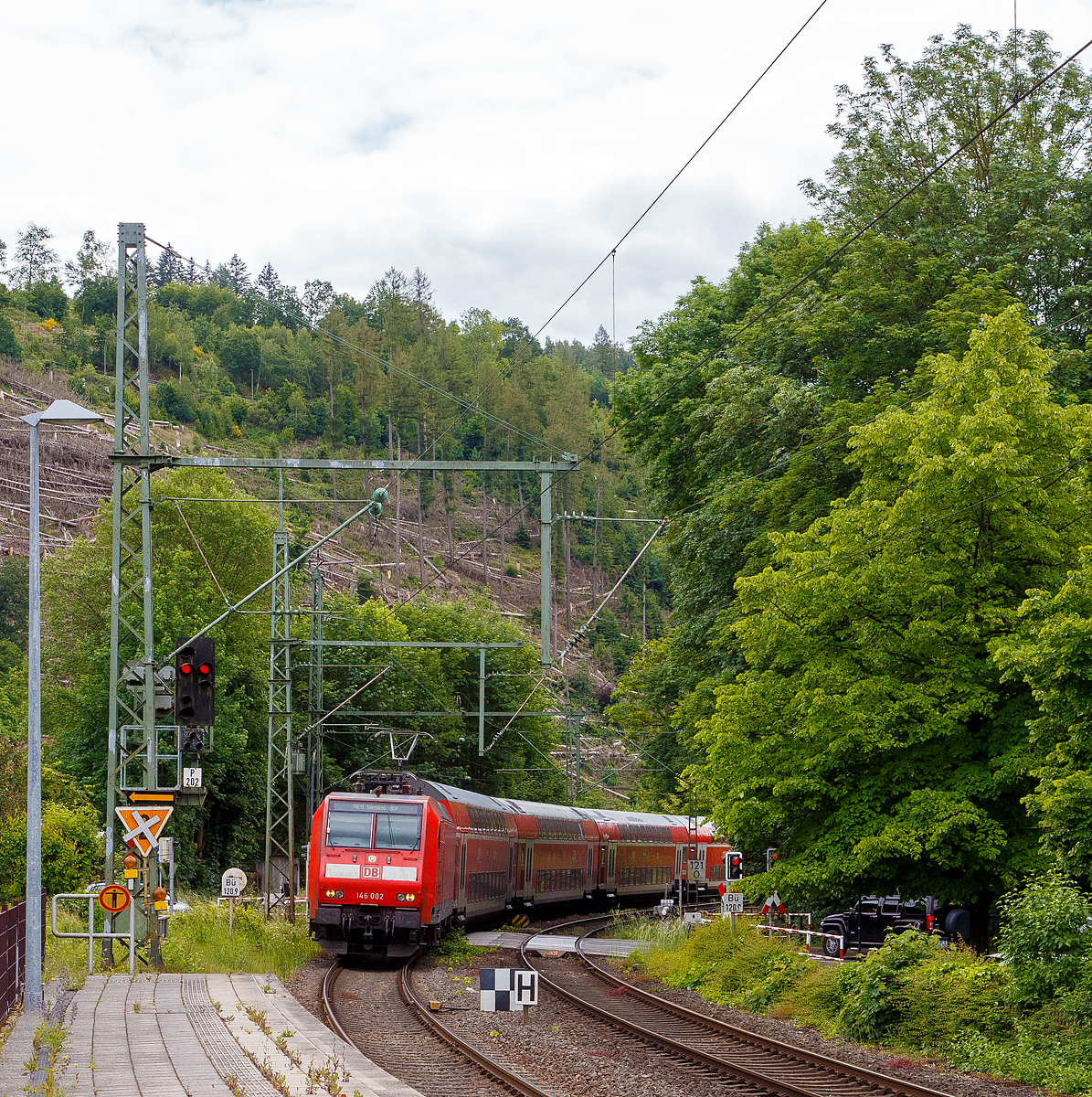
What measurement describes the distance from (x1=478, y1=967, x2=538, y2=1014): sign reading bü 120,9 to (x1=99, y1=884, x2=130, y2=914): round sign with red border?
6.91m

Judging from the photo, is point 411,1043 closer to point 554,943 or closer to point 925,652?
point 925,652

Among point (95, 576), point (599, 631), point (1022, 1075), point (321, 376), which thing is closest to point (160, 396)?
point (321, 376)

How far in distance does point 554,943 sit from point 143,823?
503 inches

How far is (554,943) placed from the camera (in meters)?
30.0

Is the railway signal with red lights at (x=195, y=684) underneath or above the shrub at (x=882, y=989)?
above

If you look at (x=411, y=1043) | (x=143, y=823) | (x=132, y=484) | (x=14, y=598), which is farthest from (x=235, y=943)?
(x=14, y=598)

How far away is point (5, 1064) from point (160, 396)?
111064mm

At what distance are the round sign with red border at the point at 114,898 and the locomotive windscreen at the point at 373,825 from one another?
20.4 ft

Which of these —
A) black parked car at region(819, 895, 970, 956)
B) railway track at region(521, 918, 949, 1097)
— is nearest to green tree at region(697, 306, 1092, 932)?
black parked car at region(819, 895, 970, 956)

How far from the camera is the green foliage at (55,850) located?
2938 cm

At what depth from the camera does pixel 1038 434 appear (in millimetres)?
20531

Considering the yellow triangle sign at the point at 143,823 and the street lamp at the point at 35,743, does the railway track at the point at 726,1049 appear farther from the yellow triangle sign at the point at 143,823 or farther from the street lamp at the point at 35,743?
the street lamp at the point at 35,743

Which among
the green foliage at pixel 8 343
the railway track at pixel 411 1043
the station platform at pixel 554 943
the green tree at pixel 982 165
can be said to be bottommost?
the station platform at pixel 554 943

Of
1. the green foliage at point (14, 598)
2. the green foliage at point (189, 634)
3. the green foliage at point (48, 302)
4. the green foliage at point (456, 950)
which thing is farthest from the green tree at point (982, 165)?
the green foliage at point (48, 302)
